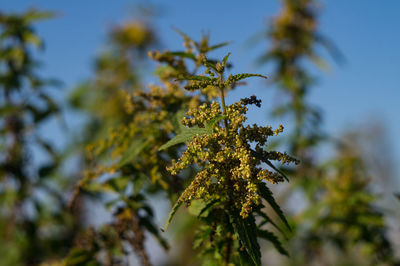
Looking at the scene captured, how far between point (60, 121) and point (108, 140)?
147 centimetres

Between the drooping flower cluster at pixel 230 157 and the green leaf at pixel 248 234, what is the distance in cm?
5

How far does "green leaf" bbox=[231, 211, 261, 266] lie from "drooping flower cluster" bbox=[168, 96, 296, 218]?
5 cm

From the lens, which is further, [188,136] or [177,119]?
[177,119]

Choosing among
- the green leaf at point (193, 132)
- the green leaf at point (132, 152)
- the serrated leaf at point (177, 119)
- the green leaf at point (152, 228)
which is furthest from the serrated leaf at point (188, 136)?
the green leaf at point (152, 228)

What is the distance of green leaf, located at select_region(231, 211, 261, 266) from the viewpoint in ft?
3.59

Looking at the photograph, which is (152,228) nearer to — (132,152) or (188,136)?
(132,152)

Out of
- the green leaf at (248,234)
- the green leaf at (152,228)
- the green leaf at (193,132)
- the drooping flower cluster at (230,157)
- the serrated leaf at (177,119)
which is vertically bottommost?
the green leaf at (248,234)

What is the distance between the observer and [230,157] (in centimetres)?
116

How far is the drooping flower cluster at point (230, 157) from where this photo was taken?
3.56 ft

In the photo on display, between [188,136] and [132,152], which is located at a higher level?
[132,152]

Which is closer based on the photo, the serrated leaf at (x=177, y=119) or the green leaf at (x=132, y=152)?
the serrated leaf at (x=177, y=119)

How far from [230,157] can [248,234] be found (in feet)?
0.89

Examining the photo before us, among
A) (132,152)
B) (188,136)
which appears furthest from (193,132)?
(132,152)

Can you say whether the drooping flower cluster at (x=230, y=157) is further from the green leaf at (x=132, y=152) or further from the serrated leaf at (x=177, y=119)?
the green leaf at (x=132, y=152)
